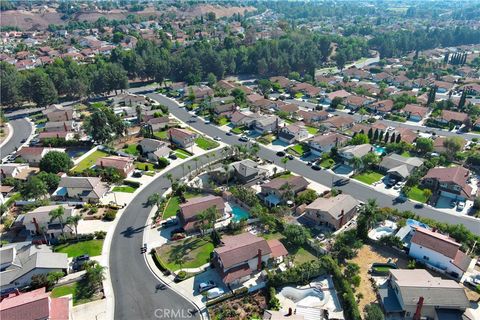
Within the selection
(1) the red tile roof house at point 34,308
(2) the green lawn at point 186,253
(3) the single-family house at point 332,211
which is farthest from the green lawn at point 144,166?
(1) the red tile roof house at point 34,308

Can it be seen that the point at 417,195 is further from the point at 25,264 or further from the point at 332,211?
the point at 25,264

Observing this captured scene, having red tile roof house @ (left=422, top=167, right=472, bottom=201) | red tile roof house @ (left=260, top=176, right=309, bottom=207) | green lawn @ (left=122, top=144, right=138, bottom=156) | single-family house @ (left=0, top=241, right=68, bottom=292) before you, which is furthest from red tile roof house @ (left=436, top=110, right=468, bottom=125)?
single-family house @ (left=0, top=241, right=68, bottom=292)

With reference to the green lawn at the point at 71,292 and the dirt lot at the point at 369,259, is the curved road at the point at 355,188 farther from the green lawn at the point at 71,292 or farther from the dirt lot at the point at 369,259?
the green lawn at the point at 71,292

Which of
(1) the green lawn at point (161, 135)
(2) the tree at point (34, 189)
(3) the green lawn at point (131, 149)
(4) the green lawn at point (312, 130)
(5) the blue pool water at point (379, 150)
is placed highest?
(2) the tree at point (34, 189)

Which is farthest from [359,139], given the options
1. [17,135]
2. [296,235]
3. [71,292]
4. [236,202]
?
[17,135]

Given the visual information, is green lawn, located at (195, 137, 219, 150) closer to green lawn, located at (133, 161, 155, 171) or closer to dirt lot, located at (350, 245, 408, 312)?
green lawn, located at (133, 161, 155, 171)

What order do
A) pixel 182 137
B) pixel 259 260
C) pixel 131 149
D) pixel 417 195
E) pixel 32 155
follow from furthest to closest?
pixel 182 137, pixel 131 149, pixel 32 155, pixel 417 195, pixel 259 260
